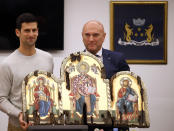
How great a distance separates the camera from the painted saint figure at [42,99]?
5.81 ft

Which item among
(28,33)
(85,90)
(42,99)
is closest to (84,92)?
(85,90)

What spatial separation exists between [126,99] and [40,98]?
42 centimetres

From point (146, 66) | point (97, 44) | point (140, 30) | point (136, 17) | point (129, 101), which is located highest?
point (136, 17)

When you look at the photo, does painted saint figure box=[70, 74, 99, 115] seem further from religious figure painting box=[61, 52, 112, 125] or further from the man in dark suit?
the man in dark suit

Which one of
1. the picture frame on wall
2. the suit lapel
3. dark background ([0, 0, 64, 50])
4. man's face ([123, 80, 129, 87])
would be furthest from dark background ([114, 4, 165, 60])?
man's face ([123, 80, 129, 87])

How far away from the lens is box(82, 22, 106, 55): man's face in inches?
75.5

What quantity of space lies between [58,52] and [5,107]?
1.66m

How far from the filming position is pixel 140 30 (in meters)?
3.62

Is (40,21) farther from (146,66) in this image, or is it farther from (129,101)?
(129,101)

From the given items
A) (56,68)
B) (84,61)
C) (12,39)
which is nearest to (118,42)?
(56,68)

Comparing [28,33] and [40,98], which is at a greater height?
[28,33]

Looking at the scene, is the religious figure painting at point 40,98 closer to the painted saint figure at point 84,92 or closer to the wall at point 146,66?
the painted saint figure at point 84,92

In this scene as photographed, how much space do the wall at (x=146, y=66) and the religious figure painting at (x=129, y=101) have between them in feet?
5.95

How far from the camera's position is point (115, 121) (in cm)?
177
